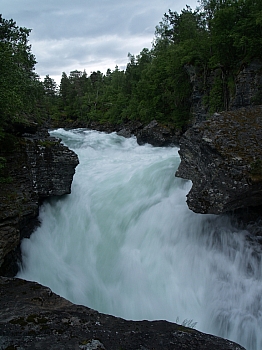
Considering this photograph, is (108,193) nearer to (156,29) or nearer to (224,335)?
(224,335)

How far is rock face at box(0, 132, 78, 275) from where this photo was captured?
630 cm

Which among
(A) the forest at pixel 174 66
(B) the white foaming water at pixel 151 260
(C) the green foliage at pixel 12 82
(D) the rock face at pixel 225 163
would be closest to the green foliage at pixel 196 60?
(A) the forest at pixel 174 66

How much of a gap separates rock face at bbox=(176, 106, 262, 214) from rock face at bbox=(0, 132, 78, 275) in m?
4.51

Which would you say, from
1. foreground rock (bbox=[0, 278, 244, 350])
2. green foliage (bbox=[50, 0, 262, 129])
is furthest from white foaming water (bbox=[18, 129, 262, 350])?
green foliage (bbox=[50, 0, 262, 129])

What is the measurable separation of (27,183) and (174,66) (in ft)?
68.9

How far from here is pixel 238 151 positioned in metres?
6.24

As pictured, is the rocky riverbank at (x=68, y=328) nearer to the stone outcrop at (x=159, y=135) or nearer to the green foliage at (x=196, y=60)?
the green foliage at (x=196, y=60)

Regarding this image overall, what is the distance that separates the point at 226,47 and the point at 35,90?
1472cm

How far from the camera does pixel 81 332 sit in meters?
2.98

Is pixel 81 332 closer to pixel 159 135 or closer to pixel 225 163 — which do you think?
pixel 225 163

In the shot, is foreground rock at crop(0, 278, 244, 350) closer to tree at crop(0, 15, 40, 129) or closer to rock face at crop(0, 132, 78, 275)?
rock face at crop(0, 132, 78, 275)

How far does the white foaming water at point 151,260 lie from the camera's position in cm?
583

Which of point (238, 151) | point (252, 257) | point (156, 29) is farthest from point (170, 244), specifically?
point (156, 29)

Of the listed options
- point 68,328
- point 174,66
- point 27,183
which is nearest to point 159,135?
point 174,66
